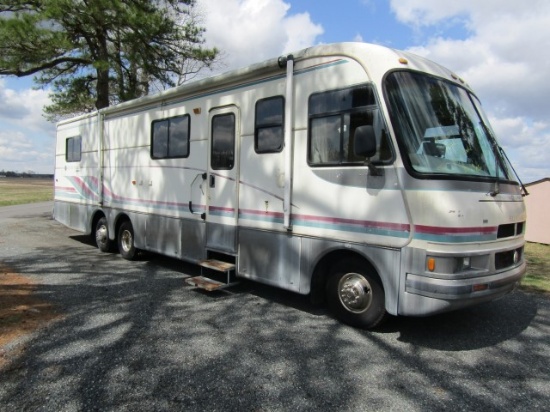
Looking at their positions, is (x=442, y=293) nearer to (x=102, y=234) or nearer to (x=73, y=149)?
(x=102, y=234)

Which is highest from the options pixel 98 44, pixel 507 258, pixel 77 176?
pixel 98 44

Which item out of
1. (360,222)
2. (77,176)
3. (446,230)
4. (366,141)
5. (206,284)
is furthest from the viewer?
(77,176)

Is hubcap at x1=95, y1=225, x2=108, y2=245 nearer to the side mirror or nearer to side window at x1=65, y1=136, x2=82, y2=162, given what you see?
side window at x1=65, y1=136, x2=82, y2=162

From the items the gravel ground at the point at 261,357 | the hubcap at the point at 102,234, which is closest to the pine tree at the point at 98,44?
the hubcap at the point at 102,234

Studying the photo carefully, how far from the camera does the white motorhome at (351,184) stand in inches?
161

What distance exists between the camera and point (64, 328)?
15.4 feet

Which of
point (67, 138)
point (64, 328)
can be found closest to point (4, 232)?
point (67, 138)

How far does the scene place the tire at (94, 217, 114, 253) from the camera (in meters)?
9.09

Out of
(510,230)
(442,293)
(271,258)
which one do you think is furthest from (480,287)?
(271,258)

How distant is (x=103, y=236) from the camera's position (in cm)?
923

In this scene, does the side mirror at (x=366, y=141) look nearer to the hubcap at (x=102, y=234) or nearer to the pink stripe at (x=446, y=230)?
the pink stripe at (x=446, y=230)

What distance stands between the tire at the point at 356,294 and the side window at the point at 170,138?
10.8 feet

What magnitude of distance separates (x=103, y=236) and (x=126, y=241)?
Answer: 0.90 meters

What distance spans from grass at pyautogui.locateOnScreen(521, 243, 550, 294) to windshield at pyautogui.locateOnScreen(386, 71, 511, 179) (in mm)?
3263
